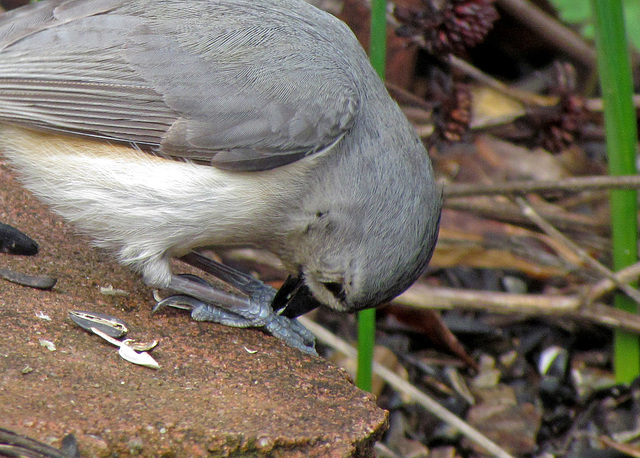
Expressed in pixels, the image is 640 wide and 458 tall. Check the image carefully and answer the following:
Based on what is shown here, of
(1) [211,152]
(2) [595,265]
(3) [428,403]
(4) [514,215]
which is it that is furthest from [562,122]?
(1) [211,152]

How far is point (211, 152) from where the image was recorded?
120 inches

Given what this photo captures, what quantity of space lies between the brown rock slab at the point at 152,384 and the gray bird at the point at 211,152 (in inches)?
7.7

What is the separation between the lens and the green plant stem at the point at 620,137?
3682mm

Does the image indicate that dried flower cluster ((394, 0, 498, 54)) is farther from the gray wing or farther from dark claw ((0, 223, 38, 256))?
dark claw ((0, 223, 38, 256))

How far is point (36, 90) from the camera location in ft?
10.0

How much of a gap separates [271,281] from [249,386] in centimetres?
206

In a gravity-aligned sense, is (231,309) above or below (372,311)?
above

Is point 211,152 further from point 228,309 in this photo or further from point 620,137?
point 620,137

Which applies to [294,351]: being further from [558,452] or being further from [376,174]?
[558,452]

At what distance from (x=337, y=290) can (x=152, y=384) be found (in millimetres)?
839

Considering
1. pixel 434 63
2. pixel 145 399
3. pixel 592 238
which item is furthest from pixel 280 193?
pixel 592 238

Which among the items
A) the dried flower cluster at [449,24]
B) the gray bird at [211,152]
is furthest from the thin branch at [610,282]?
the gray bird at [211,152]

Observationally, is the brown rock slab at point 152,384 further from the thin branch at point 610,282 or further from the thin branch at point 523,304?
the thin branch at point 610,282

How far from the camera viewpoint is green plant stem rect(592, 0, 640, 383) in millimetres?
3682
